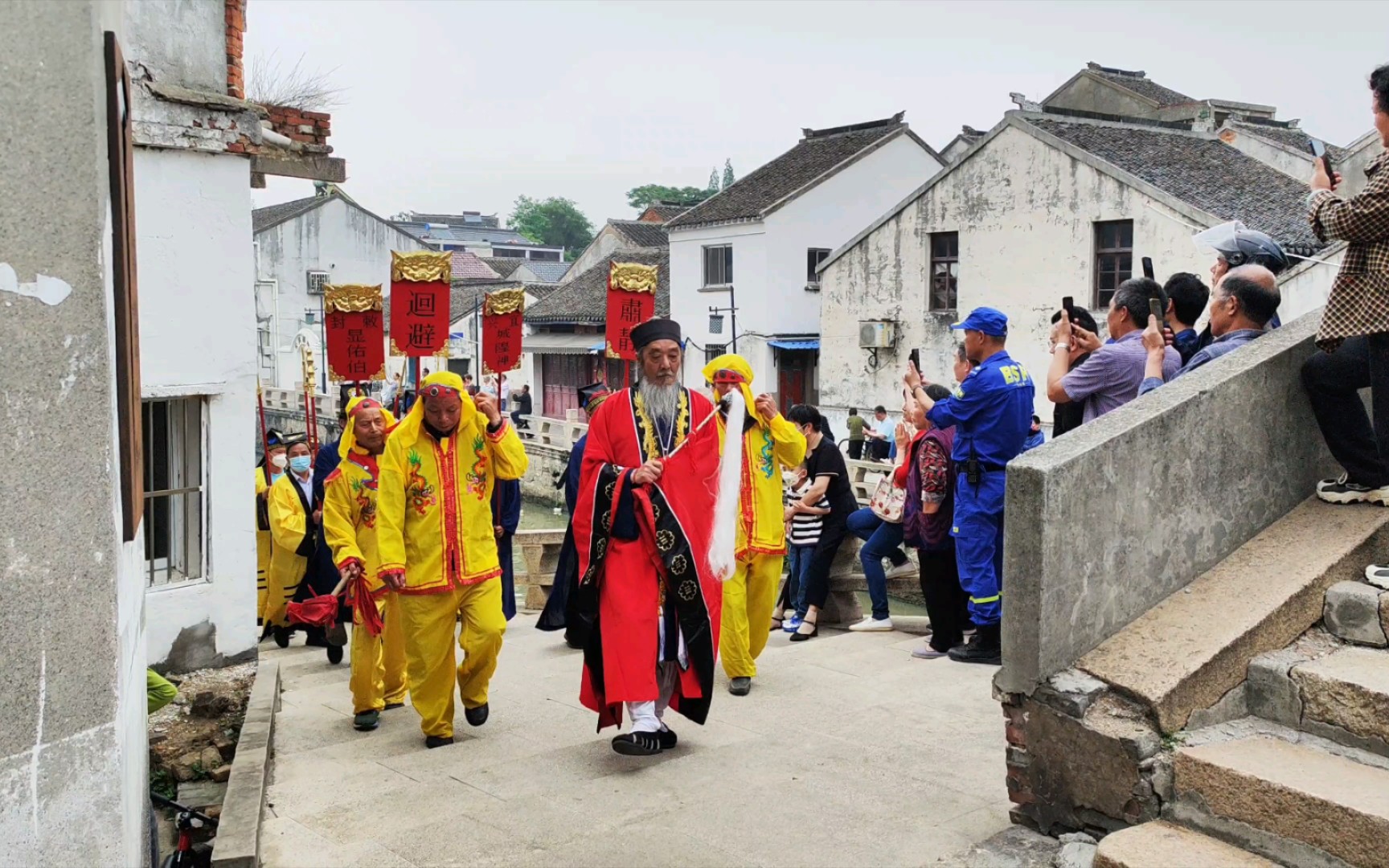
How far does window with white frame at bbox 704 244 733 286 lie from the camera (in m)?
32.3

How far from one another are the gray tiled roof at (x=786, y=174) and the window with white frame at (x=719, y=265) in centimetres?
78

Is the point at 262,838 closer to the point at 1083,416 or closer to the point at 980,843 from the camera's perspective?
the point at 980,843

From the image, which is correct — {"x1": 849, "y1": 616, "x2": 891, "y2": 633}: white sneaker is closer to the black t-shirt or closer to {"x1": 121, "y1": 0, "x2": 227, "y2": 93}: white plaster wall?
the black t-shirt

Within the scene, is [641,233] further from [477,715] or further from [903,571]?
[477,715]

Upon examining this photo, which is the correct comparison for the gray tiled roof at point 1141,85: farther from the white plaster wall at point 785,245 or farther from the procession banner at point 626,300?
the procession banner at point 626,300

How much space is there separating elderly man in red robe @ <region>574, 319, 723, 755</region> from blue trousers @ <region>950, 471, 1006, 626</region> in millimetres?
1776

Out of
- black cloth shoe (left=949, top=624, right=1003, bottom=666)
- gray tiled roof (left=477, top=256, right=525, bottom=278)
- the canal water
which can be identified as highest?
gray tiled roof (left=477, top=256, right=525, bottom=278)

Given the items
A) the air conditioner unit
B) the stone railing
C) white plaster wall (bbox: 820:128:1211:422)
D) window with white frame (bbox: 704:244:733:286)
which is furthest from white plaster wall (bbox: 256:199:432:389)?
the stone railing

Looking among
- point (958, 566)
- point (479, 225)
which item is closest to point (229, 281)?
point (958, 566)

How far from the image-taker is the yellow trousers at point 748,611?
22.7 feet

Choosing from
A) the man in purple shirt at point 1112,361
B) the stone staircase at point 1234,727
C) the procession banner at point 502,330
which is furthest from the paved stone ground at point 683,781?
the procession banner at point 502,330

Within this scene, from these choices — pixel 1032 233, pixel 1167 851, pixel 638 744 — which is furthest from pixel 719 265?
pixel 1167 851

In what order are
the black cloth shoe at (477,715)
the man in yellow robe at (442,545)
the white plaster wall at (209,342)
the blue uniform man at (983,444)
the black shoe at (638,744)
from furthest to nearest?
the white plaster wall at (209,342)
the blue uniform man at (983,444)
the black cloth shoe at (477,715)
the man in yellow robe at (442,545)
the black shoe at (638,744)

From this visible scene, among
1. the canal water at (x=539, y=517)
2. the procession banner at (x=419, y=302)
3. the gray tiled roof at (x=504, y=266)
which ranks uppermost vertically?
the gray tiled roof at (x=504, y=266)
